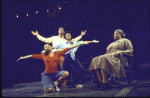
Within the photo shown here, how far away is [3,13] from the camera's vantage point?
600 centimetres

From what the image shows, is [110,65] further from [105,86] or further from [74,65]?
[74,65]

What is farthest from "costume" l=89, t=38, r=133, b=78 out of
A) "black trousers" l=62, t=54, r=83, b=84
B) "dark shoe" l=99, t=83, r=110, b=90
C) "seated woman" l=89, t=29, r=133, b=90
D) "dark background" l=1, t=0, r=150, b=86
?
"dark background" l=1, t=0, r=150, b=86

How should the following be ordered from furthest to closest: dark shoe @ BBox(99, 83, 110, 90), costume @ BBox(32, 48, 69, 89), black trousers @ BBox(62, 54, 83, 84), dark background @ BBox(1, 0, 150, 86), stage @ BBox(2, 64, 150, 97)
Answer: dark background @ BBox(1, 0, 150, 86), black trousers @ BBox(62, 54, 83, 84), costume @ BBox(32, 48, 69, 89), dark shoe @ BBox(99, 83, 110, 90), stage @ BBox(2, 64, 150, 97)

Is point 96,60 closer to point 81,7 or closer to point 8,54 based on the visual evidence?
point 81,7

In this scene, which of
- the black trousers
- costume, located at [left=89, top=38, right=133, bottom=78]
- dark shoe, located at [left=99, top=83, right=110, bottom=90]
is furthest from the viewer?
the black trousers

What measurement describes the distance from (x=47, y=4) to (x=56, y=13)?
0.54 metres

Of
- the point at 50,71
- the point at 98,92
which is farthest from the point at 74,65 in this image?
the point at 98,92

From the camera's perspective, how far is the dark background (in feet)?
19.7

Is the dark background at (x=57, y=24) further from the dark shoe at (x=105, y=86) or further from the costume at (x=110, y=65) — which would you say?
the dark shoe at (x=105, y=86)

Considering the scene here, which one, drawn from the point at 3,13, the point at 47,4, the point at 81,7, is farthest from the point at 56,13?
the point at 3,13

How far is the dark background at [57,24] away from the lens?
19.7 ft

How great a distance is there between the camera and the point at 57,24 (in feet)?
20.7

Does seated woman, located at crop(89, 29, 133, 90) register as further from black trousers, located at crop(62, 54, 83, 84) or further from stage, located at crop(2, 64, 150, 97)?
black trousers, located at crop(62, 54, 83, 84)

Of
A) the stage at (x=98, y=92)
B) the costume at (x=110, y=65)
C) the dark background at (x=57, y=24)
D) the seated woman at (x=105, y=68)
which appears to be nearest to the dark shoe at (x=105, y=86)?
the seated woman at (x=105, y=68)
